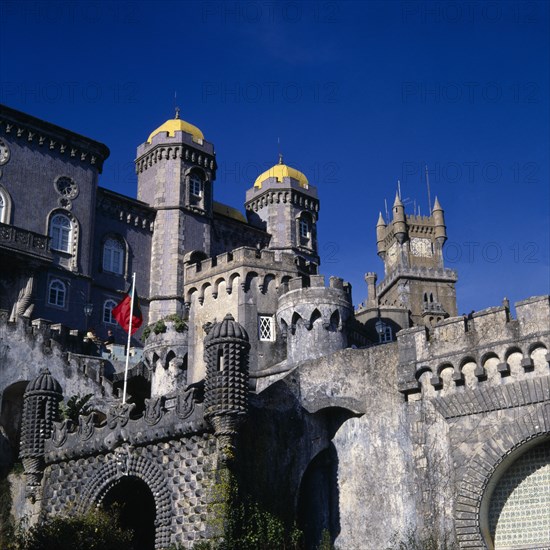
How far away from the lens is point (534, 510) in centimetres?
2425

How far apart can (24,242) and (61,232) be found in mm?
3317

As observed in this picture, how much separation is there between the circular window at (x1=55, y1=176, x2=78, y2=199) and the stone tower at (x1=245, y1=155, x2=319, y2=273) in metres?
14.9

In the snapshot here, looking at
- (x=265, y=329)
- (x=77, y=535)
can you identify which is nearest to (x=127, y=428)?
(x=77, y=535)

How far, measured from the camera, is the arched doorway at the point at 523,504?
2412 cm

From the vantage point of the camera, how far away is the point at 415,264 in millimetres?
93125

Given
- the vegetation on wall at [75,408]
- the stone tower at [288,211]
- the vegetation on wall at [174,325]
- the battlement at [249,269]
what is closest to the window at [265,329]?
the battlement at [249,269]

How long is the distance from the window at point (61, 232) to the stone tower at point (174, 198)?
6.07 meters

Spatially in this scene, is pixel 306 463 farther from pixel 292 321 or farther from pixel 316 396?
pixel 292 321

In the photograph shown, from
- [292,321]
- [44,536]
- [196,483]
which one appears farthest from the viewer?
[292,321]

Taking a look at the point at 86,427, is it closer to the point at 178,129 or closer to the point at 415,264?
the point at 178,129

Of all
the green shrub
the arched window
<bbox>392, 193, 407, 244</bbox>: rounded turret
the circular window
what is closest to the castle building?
the green shrub

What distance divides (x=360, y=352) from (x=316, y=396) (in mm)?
2114

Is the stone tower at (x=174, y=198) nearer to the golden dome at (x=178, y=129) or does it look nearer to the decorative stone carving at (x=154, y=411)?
the golden dome at (x=178, y=129)

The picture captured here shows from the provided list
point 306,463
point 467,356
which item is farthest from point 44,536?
point 467,356
